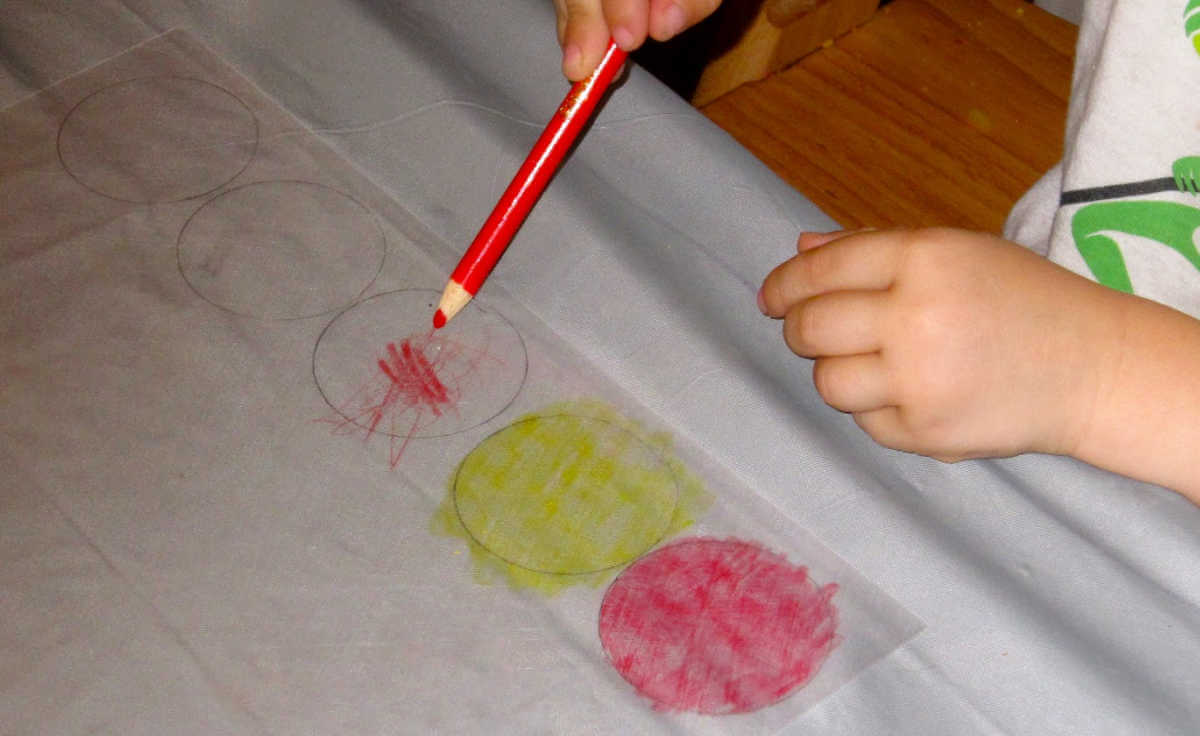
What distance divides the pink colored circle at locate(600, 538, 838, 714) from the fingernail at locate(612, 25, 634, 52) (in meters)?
0.19

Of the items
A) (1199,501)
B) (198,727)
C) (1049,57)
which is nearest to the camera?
(198,727)

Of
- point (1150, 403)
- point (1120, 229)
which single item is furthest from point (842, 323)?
point (1120, 229)

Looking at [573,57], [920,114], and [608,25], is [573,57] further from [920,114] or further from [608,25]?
[920,114]

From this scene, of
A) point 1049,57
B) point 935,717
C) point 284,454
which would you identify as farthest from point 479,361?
point 1049,57

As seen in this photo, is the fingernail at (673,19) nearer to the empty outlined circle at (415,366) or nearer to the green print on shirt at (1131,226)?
the empty outlined circle at (415,366)

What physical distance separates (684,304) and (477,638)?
0.54 ft

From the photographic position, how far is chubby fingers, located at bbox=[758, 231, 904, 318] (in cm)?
44

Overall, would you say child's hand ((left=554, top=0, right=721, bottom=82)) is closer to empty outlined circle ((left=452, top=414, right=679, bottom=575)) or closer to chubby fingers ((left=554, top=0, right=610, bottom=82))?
chubby fingers ((left=554, top=0, right=610, bottom=82))

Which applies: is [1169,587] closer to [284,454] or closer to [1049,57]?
[284,454]

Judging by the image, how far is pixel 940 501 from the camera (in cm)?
41

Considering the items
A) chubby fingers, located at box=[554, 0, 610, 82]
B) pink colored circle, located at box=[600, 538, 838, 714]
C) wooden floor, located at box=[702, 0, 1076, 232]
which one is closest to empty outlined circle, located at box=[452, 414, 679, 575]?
pink colored circle, located at box=[600, 538, 838, 714]

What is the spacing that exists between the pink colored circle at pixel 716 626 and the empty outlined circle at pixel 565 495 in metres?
0.01

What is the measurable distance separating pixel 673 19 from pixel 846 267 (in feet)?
0.40

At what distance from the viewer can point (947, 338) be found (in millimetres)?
431
